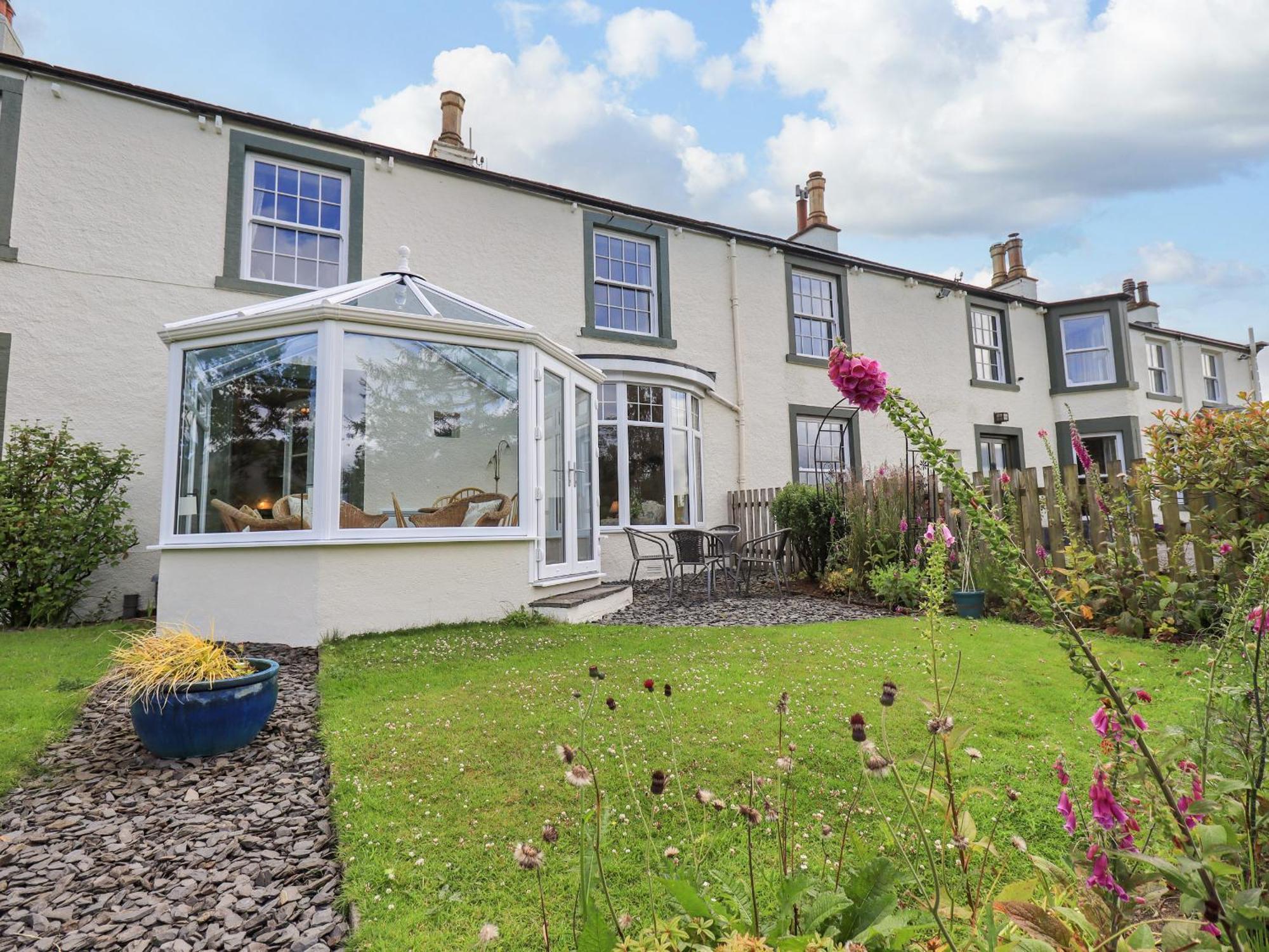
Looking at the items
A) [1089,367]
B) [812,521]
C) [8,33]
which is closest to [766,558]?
[812,521]

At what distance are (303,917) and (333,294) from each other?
6105 millimetres

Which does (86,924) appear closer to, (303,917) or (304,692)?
(303,917)

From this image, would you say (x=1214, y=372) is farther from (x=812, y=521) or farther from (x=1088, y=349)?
(x=812, y=521)

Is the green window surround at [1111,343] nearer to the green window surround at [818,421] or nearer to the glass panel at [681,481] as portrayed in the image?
the green window surround at [818,421]

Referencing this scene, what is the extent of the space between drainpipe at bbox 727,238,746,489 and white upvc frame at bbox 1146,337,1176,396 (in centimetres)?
1211

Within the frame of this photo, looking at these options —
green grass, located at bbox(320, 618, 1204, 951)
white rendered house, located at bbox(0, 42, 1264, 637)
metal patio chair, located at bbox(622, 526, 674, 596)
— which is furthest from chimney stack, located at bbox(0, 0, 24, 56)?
metal patio chair, located at bbox(622, 526, 674, 596)

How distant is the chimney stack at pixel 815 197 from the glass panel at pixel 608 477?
7483 mm

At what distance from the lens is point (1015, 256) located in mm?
16297

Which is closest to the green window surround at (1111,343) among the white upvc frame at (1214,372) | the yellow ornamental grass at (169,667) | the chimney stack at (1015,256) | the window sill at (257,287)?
the chimney stack at (1015,256)

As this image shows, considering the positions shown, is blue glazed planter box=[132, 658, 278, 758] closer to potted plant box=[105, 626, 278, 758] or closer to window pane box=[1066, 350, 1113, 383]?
potted plant box=[105, 626, 278, 758]

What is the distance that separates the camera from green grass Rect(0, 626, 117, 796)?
10.3 feet

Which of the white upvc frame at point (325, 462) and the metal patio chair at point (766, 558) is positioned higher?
the white upvc frame at point (325, 462)

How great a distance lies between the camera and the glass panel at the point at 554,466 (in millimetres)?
7020

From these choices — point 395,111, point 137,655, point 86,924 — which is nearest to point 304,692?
point 137,655
